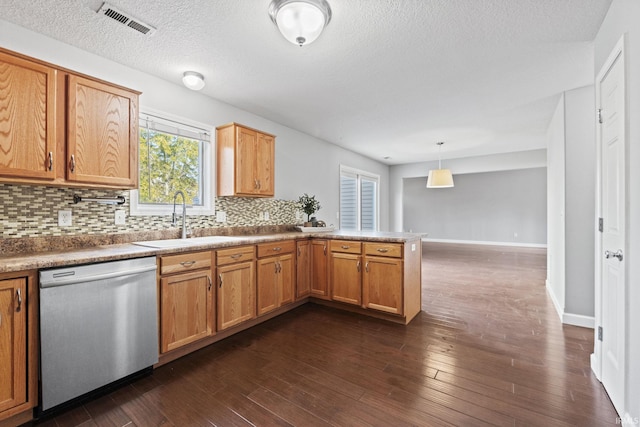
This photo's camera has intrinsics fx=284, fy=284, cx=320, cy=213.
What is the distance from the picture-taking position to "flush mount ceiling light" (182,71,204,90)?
106 inches

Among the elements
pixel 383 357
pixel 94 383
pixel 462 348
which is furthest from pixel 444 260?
pixel 94 383

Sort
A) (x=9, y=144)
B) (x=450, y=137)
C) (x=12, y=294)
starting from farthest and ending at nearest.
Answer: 1. (x=450, y=137)
2. (x=9, y=144)
3. (x=12, y=294)

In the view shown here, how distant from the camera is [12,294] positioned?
5.06 ft

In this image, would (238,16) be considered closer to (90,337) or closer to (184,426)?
(90,337)

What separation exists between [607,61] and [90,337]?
12.2ft

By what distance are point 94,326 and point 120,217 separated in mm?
1025

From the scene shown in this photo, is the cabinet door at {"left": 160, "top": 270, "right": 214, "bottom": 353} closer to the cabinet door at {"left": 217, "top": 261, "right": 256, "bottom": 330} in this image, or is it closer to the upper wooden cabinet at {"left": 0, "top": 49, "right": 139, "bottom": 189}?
the cabinet door at {"left": 217, "top": 261, "right": 256, "bottom": 330}

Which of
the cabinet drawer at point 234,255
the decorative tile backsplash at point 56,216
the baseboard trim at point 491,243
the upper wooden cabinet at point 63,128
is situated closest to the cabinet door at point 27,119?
the upper wooden cabinet at point 63,128

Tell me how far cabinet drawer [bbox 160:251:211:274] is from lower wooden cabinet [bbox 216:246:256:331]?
127mm

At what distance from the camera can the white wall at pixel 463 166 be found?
665 centimetres

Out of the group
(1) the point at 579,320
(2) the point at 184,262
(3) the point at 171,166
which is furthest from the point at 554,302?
(3) the point at 171,166

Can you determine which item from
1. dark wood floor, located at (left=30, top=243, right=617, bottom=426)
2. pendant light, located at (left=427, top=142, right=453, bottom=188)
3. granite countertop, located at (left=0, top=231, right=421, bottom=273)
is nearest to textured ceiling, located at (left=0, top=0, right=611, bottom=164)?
granite countertop, located at (left=0, top=231, right=421, bottom=273)

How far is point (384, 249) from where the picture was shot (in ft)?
10.0

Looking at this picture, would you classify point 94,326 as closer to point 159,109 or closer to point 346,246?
point 159,109
